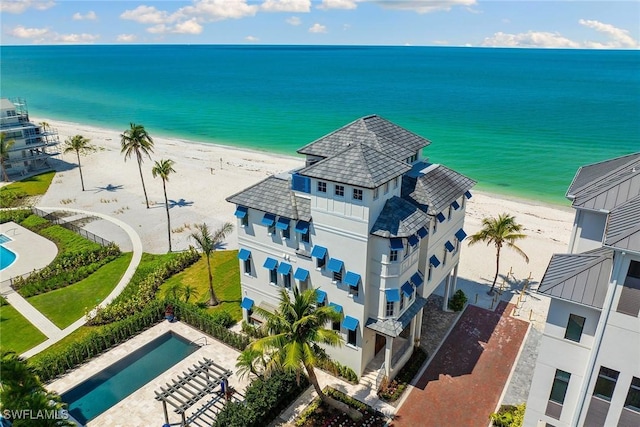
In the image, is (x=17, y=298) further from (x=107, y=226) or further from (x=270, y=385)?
(x=270, y=385)

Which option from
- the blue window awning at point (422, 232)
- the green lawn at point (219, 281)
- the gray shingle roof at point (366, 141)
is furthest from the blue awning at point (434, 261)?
the green lawn at point (219, 281)

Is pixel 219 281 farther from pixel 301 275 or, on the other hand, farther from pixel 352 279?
pixel 352 279

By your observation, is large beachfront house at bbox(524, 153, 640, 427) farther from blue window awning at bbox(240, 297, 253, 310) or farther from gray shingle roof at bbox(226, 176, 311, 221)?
blue window awning at bbox(240, 297, 253, 310)

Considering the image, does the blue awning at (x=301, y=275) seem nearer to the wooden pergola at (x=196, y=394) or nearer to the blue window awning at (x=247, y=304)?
the blue window awning at (x=247, y=304)

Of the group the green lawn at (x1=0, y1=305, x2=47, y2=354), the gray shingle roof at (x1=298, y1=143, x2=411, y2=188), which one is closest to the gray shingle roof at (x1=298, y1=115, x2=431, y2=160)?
the gray shingle roof at (x1=298, y1=143, x2=411, y2=188)

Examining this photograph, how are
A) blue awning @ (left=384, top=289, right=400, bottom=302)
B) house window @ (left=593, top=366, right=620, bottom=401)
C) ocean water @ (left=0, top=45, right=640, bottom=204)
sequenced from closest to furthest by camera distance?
house window @ (left=593, top=366, right=620, bottom=401) < blue awning @ (left=384, top=289, right=400, bottom=302) < ocean water @ (left=0, top=45, right=640, bottom=204)

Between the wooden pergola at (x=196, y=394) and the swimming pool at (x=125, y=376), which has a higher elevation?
the wooden pergola at (x=196, y=394)
